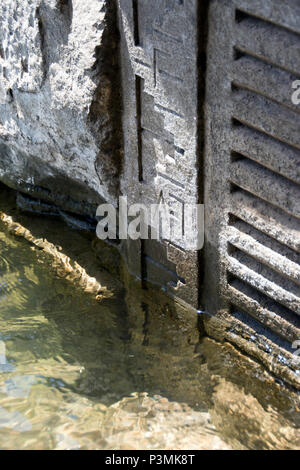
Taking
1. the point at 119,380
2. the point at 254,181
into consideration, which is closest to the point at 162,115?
the point at 254,181

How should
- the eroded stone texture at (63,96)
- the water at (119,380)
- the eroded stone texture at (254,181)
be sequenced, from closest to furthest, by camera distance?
the eroded stone texture at (254,181) → the water at (119,380) → the eroded stone texture at (63,96)

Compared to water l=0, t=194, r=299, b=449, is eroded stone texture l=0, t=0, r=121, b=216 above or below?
above

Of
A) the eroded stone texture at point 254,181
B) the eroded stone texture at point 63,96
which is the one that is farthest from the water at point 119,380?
the eroded stone texture at point 63,96

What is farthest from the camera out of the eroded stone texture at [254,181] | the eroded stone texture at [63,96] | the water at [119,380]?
the eroded stone texture at [63,96]

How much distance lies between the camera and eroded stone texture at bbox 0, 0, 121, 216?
9.34 ft

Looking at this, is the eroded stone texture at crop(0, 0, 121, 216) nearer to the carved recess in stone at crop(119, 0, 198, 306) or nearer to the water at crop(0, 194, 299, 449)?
the carved recess in stone at crop(119, 0, 198, 306)

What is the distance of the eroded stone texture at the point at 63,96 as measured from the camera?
2846mm

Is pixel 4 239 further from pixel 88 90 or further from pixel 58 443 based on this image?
pixel 58 443

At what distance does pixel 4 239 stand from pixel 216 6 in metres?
1.86

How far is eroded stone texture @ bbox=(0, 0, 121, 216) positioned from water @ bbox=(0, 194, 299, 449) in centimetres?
51

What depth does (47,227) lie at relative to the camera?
375 cm

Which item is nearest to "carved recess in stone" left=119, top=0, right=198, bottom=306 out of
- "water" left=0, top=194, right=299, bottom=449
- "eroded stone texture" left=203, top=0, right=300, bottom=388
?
"eroded stone texture" left=203, top=0, right=300, bottom=388

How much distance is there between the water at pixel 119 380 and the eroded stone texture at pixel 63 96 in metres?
0.51

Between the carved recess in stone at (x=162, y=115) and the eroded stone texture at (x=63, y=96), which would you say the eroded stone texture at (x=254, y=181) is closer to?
the carved recess in stone at (x=162, y=115)
